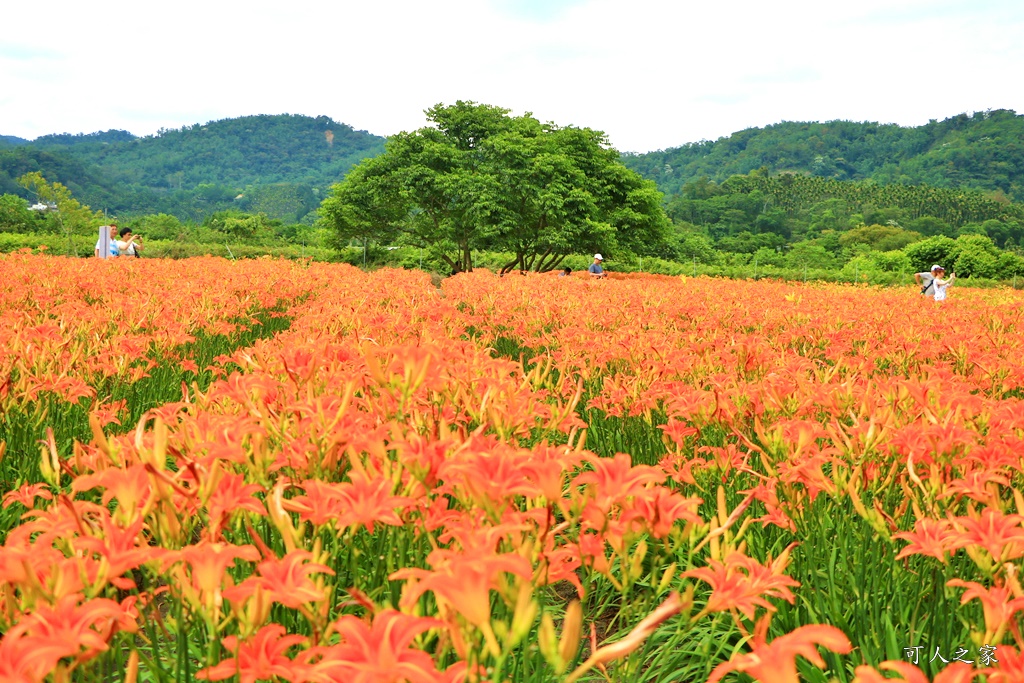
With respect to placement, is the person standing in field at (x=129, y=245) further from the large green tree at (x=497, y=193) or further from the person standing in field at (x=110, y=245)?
the large green tree at (x=497, y=193)

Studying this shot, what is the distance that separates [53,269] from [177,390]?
19.2 feet

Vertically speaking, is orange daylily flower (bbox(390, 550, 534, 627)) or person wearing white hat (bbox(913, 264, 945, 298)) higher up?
person wearing white hat (bbox(913, 264, 945, 298))

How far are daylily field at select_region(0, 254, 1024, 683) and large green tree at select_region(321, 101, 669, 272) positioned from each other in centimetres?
1885

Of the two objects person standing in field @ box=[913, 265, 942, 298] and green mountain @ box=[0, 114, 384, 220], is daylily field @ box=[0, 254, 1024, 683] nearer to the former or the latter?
person standing in field @ box=[913, 265, 942, 298]

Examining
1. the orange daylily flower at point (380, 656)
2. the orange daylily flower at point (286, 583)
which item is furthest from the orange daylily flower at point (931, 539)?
the orange daylily flower at point (286, 583)

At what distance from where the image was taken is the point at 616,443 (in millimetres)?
3838

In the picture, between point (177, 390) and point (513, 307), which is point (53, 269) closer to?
point (177, 390)

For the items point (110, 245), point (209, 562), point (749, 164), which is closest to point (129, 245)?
point (110, 245)

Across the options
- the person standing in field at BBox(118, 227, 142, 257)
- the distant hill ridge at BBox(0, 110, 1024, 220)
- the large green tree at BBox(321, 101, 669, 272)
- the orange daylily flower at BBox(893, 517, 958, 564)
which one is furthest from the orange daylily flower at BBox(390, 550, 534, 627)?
the distant hill ridge at BBox(0, 110, 1024, 220)

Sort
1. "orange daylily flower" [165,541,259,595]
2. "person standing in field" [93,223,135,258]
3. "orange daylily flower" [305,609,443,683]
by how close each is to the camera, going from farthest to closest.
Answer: "person standing in field" [93,223,135,258] → "orange daylily flower" [165,541,259,595] → "orange daylily flower" [305,609,443,683]

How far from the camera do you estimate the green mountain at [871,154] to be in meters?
108

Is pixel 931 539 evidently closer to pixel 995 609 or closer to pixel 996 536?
pixel 996 536

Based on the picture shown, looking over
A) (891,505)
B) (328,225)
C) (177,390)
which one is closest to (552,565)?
(891,505)

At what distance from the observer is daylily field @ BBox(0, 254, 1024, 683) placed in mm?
962
